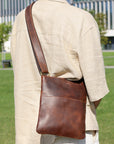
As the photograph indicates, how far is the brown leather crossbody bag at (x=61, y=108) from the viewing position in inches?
88.0

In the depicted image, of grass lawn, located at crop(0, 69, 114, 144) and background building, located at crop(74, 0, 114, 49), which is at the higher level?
grass lawn, located at crop(0, 69, 114, 144)

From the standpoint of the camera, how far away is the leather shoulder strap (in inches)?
91.0

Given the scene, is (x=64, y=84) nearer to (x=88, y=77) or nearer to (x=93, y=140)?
(x=88, y=77)

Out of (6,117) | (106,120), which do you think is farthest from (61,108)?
(6,117)

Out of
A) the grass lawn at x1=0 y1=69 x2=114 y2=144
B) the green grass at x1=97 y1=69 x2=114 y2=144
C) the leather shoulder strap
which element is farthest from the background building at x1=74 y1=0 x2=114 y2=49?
the leather shoulder strap

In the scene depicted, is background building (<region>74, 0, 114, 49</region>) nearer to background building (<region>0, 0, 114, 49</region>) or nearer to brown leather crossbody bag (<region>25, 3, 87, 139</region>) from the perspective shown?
background building (<region>0, 0, 114, 49</region>)

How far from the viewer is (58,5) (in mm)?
2375

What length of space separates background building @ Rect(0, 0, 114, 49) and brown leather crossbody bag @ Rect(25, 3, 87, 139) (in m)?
86.5

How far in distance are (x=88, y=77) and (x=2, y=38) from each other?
131 feet

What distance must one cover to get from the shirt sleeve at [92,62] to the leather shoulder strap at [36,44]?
0.78 feet

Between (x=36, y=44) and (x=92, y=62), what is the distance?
0.38 meters

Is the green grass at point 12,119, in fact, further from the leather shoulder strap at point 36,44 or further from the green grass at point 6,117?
the leather shoulder strap at point 36,44

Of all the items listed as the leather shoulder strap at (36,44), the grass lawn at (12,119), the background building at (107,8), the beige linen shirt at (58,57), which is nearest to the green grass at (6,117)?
the grass lawn at (12,119)

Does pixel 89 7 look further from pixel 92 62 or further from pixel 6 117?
pixel 92 62
